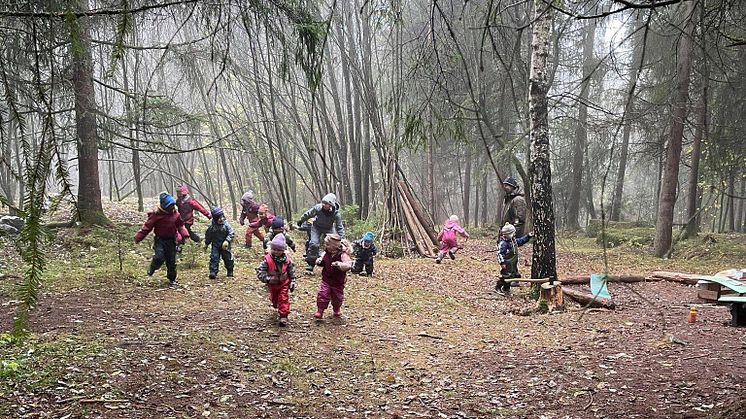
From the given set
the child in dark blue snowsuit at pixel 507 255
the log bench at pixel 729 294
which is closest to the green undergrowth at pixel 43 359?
the child in dark blue snowsuit at pixel 507 255

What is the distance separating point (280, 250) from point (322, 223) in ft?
11.0

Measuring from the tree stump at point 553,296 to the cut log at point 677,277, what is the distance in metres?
2.86

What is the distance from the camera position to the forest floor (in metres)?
3.80

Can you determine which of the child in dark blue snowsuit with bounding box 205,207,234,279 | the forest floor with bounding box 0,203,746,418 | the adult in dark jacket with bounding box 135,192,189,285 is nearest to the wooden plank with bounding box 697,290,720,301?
the forest floor with bounding box 0,203,746,418

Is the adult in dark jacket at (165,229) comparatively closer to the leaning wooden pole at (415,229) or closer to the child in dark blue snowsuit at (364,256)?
the child in dark blue snowsuit at (364,256)

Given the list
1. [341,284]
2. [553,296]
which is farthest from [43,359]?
[553,296]

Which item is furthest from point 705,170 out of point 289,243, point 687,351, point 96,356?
point 96,356

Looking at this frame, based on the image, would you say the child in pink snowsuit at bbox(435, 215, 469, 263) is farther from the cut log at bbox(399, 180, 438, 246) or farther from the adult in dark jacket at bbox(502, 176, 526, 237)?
the adult in dark jacket at bbox(502, 176, 526, 237)

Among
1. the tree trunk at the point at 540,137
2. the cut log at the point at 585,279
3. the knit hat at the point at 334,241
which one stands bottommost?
the cut log at the point at 585,279

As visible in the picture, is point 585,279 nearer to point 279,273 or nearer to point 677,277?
point 677,277

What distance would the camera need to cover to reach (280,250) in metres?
5.86

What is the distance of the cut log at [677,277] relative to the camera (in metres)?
8.47

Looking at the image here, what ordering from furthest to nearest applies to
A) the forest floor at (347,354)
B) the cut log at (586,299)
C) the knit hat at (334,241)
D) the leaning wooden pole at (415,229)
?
the leaning wooden pole at (415,229) → the cut log at (586,299) → the knit hat at (334,241) → the forest floor at (347,354)

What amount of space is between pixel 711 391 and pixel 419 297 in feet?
14.9
